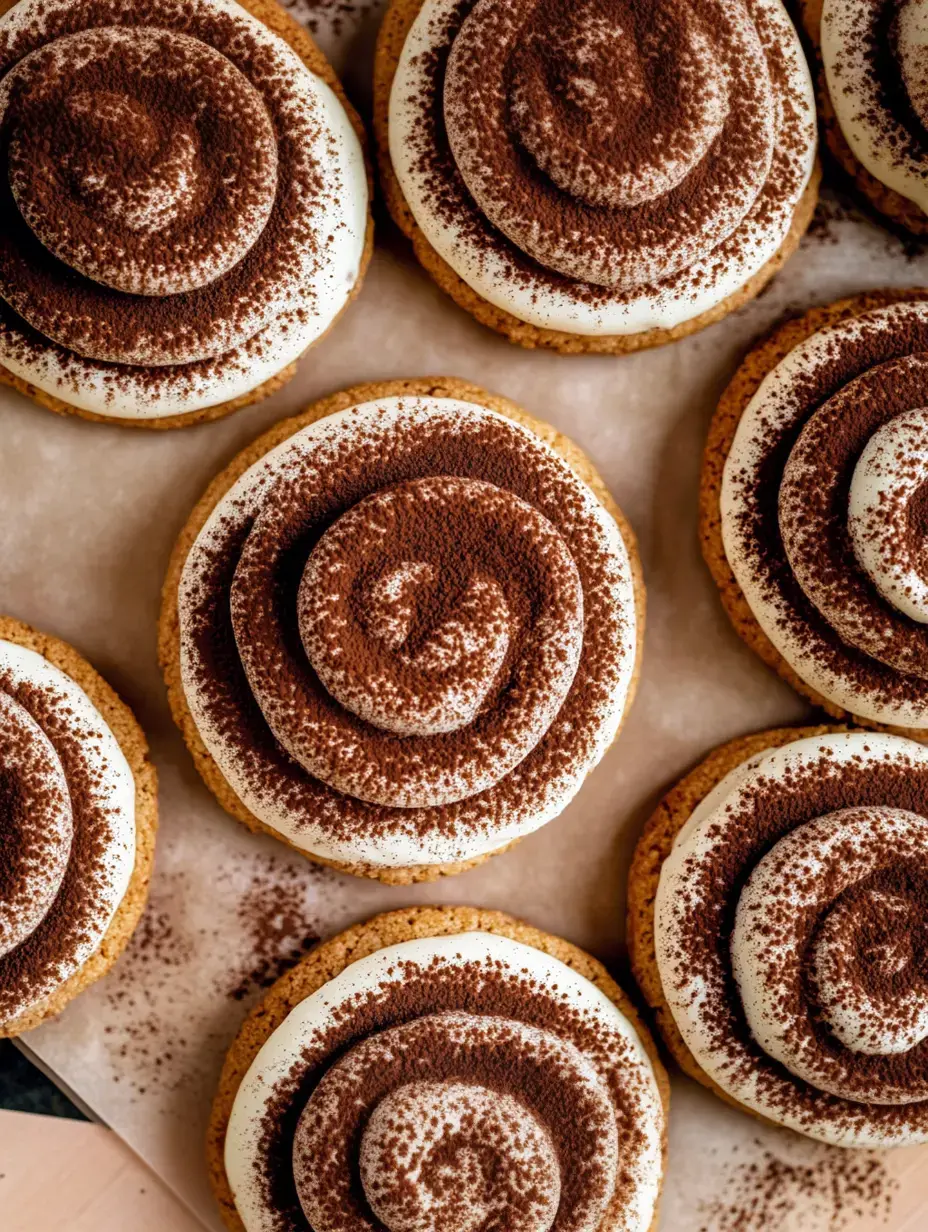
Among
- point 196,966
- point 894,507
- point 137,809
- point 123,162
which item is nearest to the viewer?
point 123,162

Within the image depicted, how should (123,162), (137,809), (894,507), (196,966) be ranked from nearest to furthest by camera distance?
(123,162)
(894,507)
(137,809)
(196,966)

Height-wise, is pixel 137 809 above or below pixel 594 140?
below

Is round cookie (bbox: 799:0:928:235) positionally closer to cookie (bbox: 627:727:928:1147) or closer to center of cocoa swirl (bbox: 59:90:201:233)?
cookie (bbox: 627:727:928:1147)

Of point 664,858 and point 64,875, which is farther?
point 664,858

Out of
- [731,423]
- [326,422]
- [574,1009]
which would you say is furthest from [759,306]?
[574,1009]

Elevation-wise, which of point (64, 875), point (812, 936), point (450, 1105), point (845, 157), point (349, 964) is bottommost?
point (450, 1105)

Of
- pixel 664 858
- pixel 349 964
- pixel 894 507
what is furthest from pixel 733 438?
pixel 349 964

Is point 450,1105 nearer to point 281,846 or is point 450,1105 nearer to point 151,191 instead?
point 281,846

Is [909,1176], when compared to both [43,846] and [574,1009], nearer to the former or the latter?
[574,1009]

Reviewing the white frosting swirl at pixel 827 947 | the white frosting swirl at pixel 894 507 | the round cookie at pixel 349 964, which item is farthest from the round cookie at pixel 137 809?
the white frosting swirl at pixel 894 507
